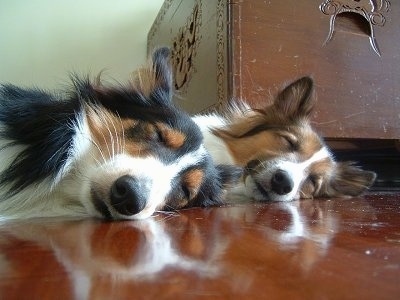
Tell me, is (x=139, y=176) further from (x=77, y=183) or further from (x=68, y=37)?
(x=68, y=37)

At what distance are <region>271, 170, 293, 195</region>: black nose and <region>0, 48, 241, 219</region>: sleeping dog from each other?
0.88 metres

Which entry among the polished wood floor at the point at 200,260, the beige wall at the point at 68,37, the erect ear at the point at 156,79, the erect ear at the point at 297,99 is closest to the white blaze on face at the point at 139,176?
the polished wood floor at the point at 200,260

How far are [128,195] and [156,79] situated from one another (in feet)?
2.00

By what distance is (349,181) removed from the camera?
285cm

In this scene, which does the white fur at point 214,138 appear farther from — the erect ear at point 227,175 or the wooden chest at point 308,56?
the erect ear at point 227,175

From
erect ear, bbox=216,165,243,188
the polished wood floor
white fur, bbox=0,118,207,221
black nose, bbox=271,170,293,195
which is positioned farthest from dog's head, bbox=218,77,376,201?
the polished wood floor

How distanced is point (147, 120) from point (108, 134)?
0.16 meters

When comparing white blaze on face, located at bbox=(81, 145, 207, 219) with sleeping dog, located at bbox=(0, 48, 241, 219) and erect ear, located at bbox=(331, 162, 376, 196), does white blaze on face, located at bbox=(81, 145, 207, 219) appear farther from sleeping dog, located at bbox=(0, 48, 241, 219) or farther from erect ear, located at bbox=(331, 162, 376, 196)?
erect ear, located at bbox=(331, 162, 376, 196)

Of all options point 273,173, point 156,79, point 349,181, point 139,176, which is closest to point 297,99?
point 273,173

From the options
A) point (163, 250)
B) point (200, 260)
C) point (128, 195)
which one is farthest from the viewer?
point (128, 195)

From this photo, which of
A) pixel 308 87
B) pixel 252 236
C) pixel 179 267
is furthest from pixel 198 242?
pixel 308 87

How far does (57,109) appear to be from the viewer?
60.1 inches

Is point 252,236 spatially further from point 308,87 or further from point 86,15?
point 86,15

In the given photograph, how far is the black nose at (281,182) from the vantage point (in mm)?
2436
